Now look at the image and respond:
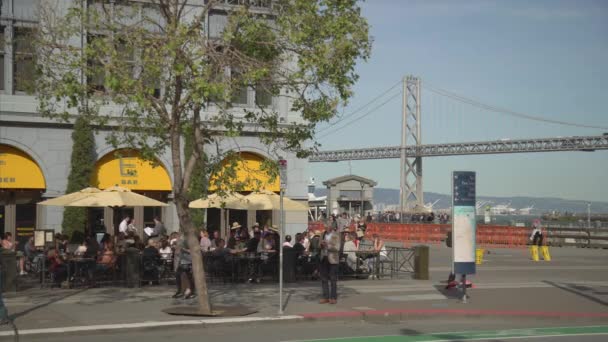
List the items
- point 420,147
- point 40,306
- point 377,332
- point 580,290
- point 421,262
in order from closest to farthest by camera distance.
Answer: point 377,332, point 40,306, point 580,290, point 421,262, point 420,147

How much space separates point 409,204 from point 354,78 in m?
110

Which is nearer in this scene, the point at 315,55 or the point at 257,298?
the point at 315,55

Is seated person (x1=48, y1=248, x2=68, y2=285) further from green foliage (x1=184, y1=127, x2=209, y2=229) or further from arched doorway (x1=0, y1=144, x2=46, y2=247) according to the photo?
arched doorway (x1=0, y1=144, x2=46, y2=247)

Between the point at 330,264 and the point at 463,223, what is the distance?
3.42 m

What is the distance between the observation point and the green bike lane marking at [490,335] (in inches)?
547

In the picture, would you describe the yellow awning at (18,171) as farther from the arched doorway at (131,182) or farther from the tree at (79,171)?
the arched doorway at (131,182)

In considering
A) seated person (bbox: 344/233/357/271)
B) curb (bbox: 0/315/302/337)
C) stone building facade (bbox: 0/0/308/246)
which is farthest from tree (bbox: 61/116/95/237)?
curb (bbox: 0/315/302/337)

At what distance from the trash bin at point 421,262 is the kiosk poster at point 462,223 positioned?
4.83 metres

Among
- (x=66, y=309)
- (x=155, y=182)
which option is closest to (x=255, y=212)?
(x=155, y=182)

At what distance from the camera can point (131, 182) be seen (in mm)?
28375

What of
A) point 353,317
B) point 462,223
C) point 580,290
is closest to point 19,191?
point 353,317

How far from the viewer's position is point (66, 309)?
16562mm

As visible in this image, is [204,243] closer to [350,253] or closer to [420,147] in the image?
[350,253]

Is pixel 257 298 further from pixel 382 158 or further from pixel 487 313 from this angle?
pixel 382 158
